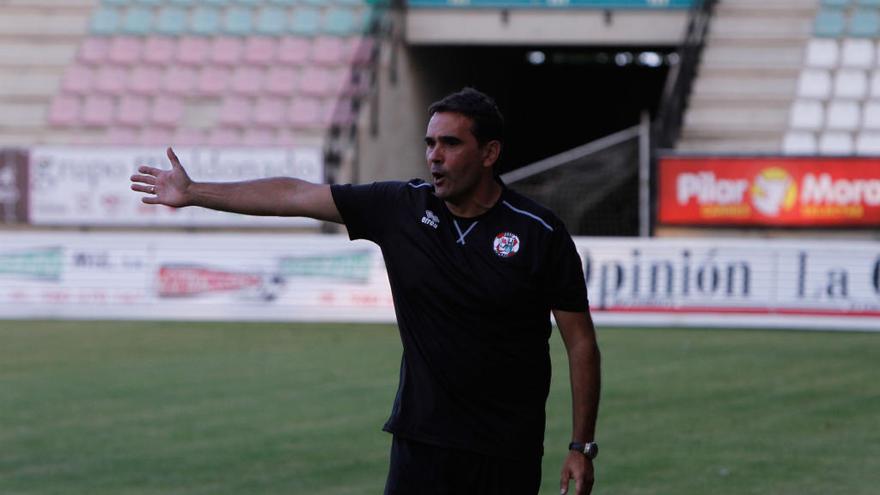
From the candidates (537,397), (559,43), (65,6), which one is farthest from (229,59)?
(537,397)

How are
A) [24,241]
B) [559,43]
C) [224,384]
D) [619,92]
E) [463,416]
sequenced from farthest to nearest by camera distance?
[619,92] < [559,43] < [24,241] < [224,384] < [463,416]

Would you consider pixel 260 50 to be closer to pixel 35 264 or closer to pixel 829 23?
pixel 35 264

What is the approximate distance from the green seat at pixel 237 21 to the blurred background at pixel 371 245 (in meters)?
0.04

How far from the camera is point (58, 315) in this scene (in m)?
21.0

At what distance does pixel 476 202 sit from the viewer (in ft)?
16.1

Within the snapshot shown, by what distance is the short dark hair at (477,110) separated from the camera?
484 centimetres

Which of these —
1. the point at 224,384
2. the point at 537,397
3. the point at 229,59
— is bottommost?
the point at 224,384

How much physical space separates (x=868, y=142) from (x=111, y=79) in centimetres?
1407

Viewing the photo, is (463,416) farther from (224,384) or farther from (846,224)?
(846,224)

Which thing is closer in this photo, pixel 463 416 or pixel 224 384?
pixel 463 416

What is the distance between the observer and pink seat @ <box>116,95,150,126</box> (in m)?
27.6

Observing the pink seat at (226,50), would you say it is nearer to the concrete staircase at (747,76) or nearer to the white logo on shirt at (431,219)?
the concrete staircase at (747,76)

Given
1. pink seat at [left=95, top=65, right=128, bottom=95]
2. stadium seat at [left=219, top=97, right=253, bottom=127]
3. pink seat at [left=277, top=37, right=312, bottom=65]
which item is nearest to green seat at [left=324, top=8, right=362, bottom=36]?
pink seat at [left=277, top=37, right=312, bottom=65]

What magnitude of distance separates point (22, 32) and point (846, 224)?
1671 centimetres
